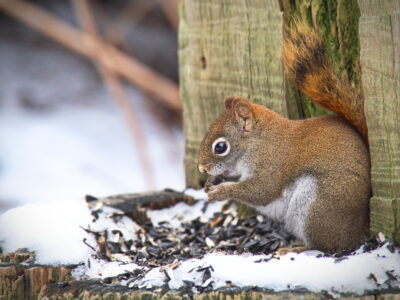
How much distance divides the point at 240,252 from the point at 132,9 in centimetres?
405

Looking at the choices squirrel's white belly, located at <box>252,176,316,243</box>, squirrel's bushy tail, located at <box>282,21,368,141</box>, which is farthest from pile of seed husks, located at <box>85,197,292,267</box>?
squirrel's bushy tail, located at <box>282,21,368,141</box>

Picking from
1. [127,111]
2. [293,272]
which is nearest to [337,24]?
[293,272]

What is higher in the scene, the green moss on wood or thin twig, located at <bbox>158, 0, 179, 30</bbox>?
thin twig, located at <bbox>158, 0, 179, 30</bbox>

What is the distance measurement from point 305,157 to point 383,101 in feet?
1.08

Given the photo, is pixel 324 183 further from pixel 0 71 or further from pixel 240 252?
pixel 0 71

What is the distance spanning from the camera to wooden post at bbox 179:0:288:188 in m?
2.99

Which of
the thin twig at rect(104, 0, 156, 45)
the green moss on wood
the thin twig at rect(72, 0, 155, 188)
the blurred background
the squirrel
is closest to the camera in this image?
the squirrel

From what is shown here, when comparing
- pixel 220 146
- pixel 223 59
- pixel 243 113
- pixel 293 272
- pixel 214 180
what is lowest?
pixel 293 272

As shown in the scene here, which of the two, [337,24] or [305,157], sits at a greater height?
[337,24]

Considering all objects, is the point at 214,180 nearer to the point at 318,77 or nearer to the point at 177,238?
the point at 177,238

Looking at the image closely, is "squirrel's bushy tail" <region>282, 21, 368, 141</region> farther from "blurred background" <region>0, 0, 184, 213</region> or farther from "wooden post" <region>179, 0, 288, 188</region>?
"blurred background" <region>0, 0, 184, 213</region>

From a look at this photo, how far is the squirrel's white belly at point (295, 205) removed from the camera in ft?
8.55

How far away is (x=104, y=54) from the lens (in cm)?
551

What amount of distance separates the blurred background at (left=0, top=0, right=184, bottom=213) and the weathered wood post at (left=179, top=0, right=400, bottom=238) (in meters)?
2.08
